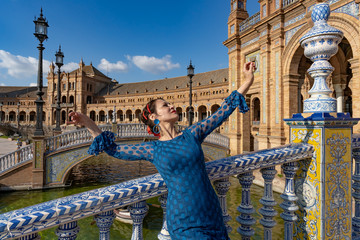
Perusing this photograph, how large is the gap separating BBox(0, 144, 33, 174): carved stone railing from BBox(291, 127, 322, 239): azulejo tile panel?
503 inches

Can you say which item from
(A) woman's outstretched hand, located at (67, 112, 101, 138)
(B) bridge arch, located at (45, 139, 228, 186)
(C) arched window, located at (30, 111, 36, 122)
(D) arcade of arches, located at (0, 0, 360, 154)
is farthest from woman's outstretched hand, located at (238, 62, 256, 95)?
(C) arched window, located at (30, 111, 36, 122)

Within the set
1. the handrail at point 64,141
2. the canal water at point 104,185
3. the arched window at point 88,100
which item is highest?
the arched window at point 88,100

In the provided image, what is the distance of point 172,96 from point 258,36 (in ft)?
106

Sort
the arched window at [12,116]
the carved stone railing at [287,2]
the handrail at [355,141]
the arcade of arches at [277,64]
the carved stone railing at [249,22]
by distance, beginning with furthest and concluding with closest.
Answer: the arched window at [12,116] < the carved stone railing at [249,22] < the carved stone railing at [287,2] < the arcade of arches at [277,64] < the handrail at [355,141]

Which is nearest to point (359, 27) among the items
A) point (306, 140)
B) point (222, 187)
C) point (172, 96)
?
point (306, 140)

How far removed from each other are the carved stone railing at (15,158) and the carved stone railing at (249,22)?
16.2 m

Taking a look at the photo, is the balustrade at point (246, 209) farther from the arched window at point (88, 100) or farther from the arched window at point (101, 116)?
the arched window at point (88, 100)

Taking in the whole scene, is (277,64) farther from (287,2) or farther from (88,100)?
(88,100)

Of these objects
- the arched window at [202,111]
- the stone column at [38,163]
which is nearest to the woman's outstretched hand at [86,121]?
the stone column at [38,163]

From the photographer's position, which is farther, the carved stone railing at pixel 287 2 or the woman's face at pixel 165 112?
the carved stone railing at pixel 287 2

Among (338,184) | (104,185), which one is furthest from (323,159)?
(104,185)

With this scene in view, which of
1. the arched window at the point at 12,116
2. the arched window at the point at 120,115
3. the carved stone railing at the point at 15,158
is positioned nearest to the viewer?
the carved stone railing at the point at 15,158

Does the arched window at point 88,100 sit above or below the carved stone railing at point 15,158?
above

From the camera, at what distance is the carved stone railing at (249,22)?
604 inches
